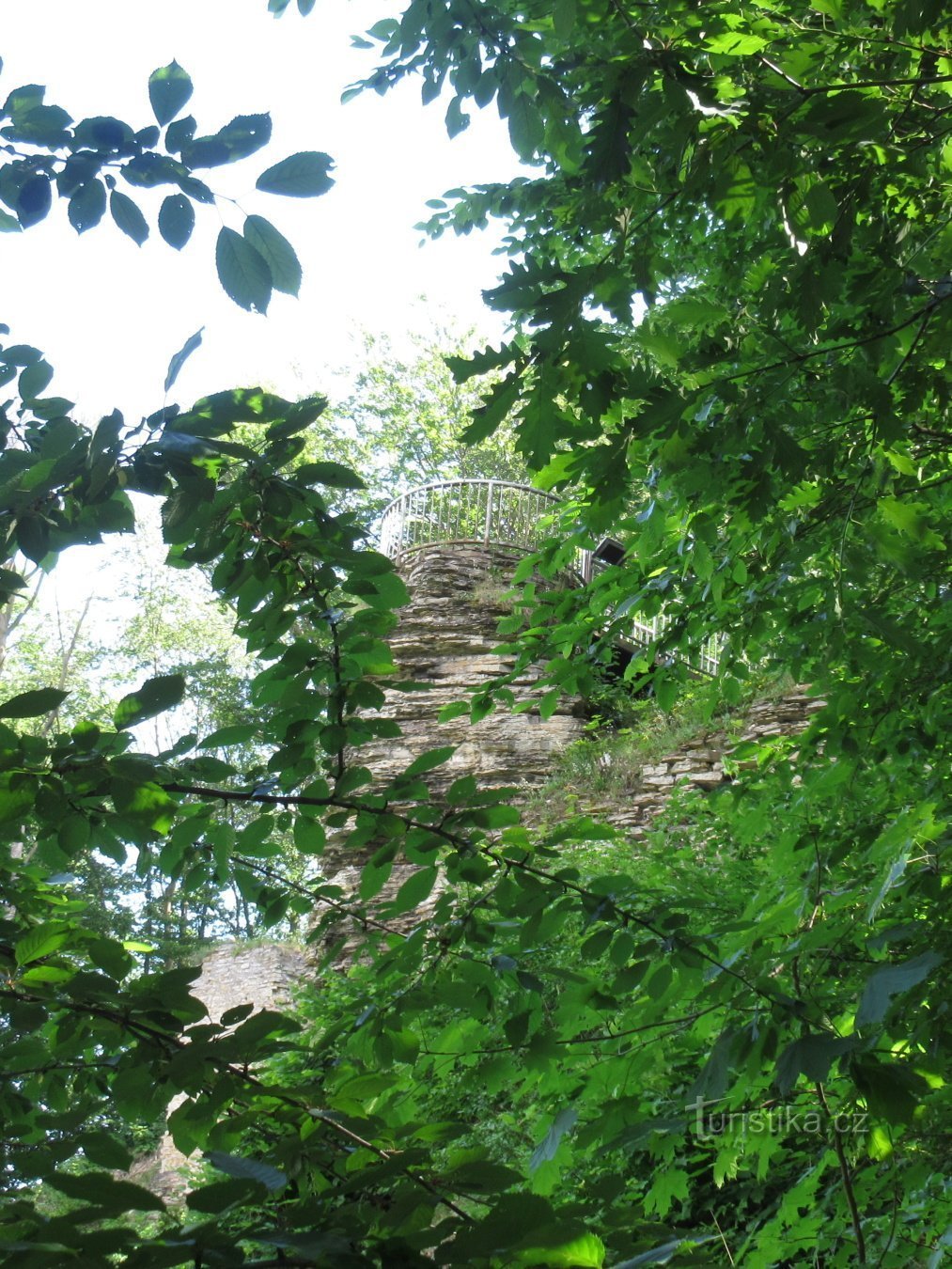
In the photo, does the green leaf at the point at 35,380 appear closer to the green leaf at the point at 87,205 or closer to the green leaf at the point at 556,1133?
the green leaf at the point at 87,205

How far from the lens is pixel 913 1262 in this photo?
2.73 m

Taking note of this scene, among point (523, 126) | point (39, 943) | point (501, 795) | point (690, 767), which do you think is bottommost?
point (690, 767)

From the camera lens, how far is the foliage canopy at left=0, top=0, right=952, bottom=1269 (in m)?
1.03

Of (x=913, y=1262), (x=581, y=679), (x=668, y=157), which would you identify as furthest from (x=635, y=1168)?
(x=668, y=157)

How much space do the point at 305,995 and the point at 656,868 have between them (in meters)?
3.55

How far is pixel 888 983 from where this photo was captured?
105 centimetres

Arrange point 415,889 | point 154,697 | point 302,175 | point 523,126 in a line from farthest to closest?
point 523,126
point 415,889
point 154,697
point 302,175

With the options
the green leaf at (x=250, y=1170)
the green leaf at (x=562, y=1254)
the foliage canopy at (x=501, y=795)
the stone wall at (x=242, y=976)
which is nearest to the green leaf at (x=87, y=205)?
the foliage canopy at (x=501, y=795)

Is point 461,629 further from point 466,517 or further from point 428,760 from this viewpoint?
point 428,760

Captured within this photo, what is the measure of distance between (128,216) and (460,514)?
12425 mm

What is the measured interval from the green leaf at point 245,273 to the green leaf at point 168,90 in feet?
0.58

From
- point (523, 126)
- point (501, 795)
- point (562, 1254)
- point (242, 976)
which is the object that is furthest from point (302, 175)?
point (242, 976)

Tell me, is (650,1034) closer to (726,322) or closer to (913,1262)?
(913,1262)

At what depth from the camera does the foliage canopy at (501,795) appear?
1029 millimetres
